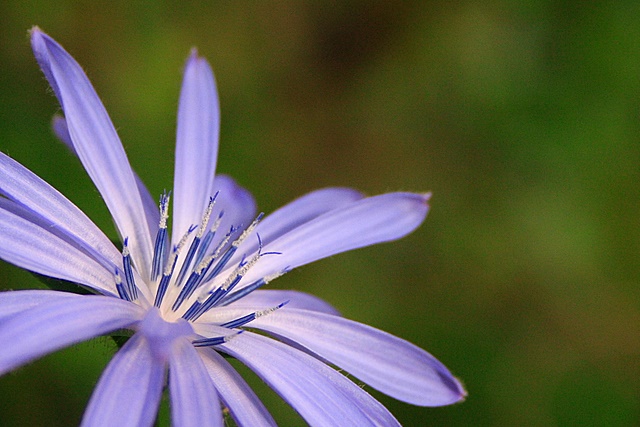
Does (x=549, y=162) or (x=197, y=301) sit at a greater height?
(x=549, y=162)

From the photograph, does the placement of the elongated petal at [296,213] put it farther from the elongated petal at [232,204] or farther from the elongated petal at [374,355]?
the elongated petal at [374,355]

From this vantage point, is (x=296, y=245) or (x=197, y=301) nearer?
(x=197, y=301)

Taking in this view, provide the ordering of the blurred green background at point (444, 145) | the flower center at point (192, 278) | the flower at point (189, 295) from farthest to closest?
the blurred green background at point (444, 145) < the flower center at point (192, 278) < the flower at point (189, 295)

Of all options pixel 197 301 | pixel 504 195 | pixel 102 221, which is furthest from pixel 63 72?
pixel 504 195

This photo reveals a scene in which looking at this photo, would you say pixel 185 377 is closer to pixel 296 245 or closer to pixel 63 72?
pixel 296 245

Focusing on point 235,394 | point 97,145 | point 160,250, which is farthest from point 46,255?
point 235,394

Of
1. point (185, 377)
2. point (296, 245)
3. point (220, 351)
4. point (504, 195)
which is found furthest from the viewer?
point (504, 195)

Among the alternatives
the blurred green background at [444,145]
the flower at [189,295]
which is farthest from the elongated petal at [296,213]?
the blurred green background at [444,145]
